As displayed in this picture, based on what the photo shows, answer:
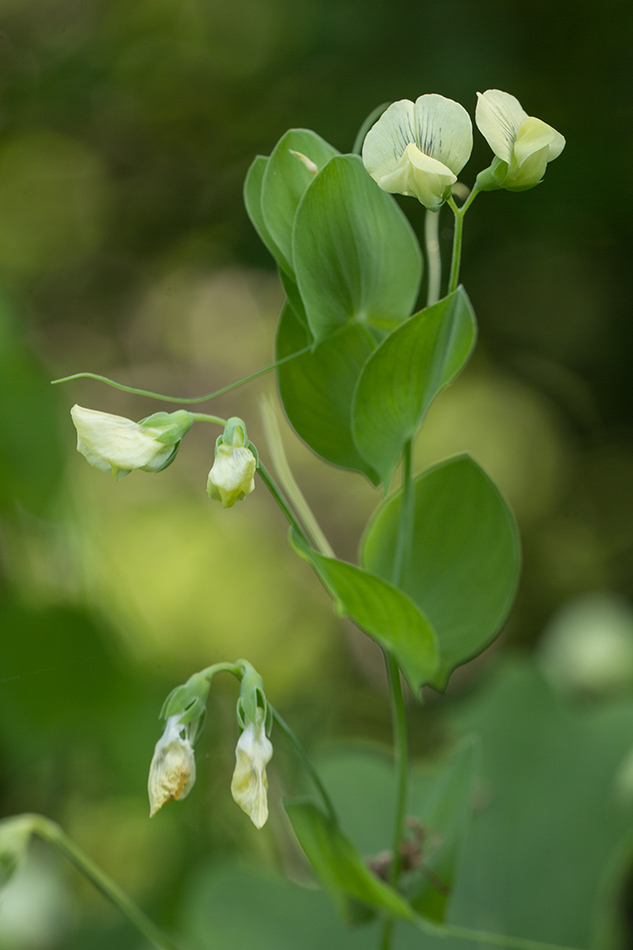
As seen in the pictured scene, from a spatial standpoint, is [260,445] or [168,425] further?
[260,445]

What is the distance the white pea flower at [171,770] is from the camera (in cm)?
23

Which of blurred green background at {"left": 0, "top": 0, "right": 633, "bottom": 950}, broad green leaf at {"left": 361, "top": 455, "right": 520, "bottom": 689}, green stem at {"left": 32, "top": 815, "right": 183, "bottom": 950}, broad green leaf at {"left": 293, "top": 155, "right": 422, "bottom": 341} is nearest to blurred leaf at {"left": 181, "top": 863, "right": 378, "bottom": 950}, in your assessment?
blurred green background at {"left": 0, "top": 0, "right": 633, "bottom": 950}

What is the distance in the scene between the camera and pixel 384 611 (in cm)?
26

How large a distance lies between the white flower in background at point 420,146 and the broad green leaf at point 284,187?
36mm

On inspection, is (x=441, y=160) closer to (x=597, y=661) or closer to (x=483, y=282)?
(x=597, y=661)

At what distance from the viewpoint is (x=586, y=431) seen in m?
1.31

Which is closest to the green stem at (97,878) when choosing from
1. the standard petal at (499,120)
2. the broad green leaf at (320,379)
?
the broad green leaf at (320,379)

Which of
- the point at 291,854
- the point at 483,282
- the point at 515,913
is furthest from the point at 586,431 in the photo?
the point at 515,913

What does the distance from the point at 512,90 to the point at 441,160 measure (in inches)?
36.3

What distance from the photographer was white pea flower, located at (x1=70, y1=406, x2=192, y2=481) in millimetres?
223

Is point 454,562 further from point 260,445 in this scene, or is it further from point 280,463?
point 260,445

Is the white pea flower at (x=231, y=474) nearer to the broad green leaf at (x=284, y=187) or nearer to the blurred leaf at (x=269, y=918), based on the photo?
the broad green leaf at (x=284, y=187)

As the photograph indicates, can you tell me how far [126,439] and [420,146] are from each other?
12 centimetres

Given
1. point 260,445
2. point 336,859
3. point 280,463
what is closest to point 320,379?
point 280,463
